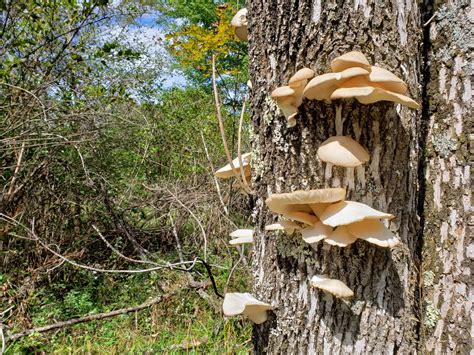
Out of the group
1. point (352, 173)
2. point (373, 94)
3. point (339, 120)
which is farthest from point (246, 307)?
point (373, 94)

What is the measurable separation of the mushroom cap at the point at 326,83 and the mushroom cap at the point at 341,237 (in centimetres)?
45

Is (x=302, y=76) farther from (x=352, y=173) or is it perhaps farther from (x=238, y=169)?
(x=238, y=169)

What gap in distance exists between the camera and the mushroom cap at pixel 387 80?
1.19m

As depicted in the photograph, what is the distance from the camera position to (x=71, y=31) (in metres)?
4.52

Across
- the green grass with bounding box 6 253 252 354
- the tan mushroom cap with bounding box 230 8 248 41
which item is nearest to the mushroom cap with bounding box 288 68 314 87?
the tan mushroom cap with bounding box 230 8 248 41

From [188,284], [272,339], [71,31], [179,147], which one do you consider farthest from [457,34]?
[179,147]

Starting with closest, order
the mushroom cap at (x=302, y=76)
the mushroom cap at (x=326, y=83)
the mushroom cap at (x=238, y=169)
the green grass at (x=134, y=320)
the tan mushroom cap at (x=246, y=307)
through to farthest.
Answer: the mushroom cap at (x=326, y=83) → the mushroom cap at (x=302, y=76) → the tan mushroom cap at (x=246, y=307) → the mushroom cap at (x=238, y=169) → the green grass at (x=134, y=320)

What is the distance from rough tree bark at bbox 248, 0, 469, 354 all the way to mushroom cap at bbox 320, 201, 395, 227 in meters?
0.13

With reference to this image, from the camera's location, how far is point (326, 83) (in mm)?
1244

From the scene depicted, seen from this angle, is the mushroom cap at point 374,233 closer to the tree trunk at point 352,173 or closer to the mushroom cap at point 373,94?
the tree trunk at point 352,173

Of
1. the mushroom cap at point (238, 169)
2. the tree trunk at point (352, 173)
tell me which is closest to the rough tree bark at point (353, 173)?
the tree trunk at point (352, 173)

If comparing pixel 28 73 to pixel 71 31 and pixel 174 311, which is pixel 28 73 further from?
pixel 174 311

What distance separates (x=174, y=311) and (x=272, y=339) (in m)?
2.73

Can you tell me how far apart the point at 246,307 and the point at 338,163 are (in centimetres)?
65
